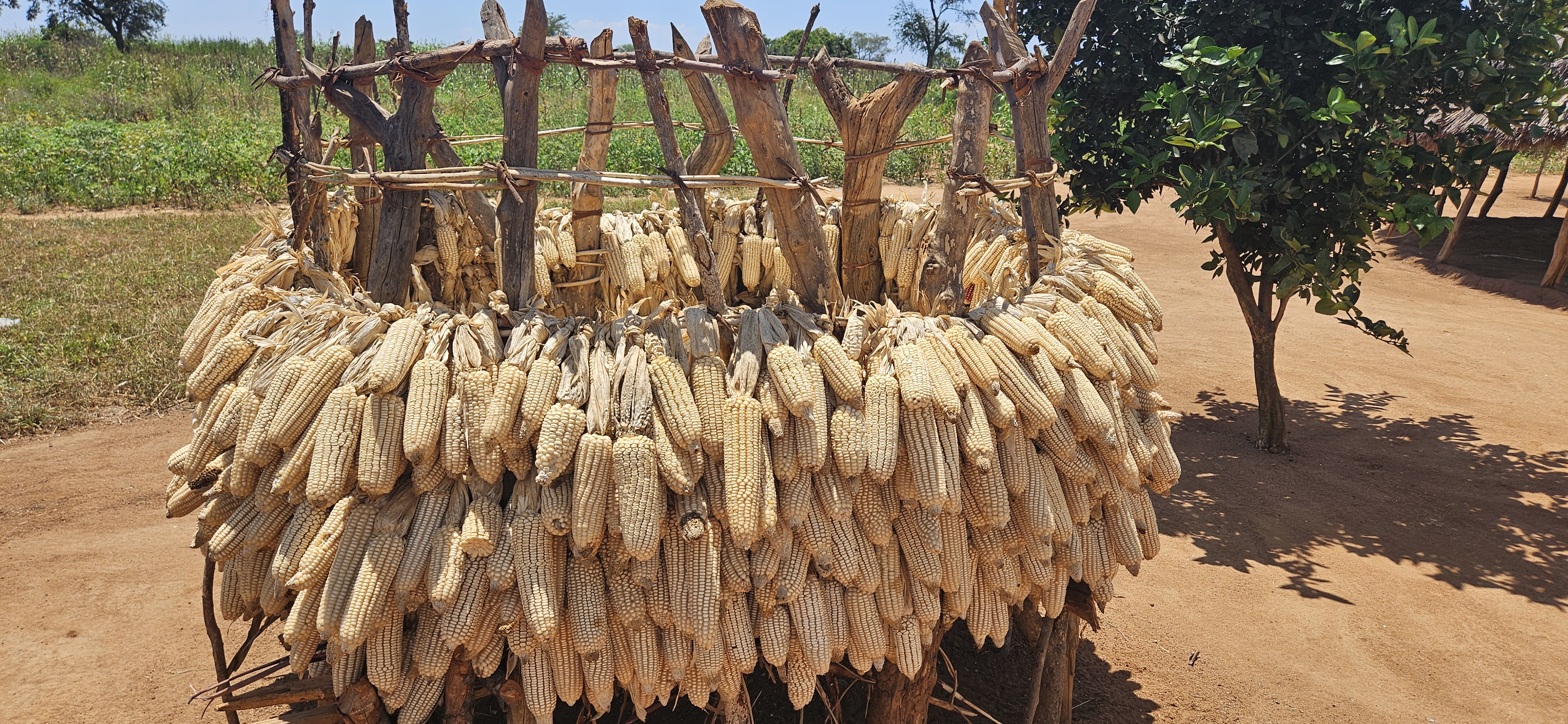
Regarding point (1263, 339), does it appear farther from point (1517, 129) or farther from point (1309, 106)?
point (1517, 129)

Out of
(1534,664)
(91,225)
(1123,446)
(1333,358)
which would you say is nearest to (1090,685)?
(1123,446)

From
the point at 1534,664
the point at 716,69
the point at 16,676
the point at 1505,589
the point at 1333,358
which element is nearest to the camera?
the point at 716,69

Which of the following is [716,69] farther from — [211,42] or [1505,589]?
[211,42]

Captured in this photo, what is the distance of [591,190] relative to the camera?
7.12 meters

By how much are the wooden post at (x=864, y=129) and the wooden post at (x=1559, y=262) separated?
48.4 feet

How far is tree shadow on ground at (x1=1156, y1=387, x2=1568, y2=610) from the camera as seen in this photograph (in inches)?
287

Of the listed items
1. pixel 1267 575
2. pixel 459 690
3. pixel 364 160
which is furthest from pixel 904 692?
pixel 364 160

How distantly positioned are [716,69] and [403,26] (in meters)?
3.46

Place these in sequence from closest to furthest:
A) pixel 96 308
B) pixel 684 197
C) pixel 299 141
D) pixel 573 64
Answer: pixel 684 197 < pixel 573 64 < pixel 299 141 < pixel 96 308

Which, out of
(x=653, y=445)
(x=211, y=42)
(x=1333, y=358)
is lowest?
(x=1333, y=358)

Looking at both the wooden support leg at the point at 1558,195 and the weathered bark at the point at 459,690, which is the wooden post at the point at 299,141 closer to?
the weathered bark at the point at 459,690

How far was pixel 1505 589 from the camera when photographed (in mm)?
6891

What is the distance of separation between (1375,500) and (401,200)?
27.7 ft

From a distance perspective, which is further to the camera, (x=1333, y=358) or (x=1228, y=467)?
(x=1333, y=358)
